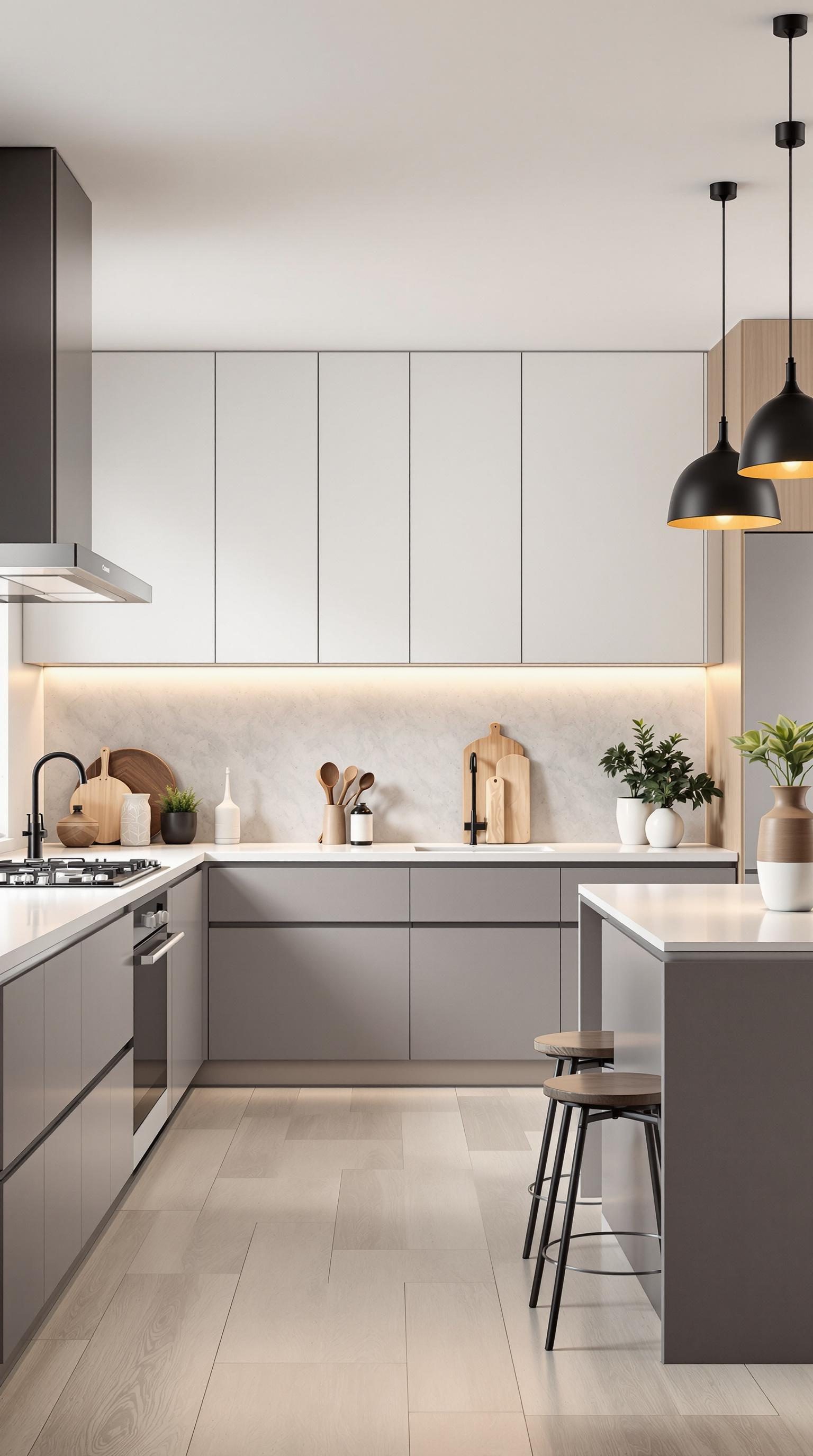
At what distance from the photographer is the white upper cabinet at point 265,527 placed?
4.86 meters

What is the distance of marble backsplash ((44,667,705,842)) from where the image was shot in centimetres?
522

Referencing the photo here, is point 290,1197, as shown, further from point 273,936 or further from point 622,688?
point 622,688

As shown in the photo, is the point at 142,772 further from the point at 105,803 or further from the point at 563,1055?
the point at 563,1055

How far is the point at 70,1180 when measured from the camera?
8.86 ft

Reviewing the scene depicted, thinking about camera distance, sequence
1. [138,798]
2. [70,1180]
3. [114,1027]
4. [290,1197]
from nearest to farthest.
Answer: [70,1180] < [114,1027] < [290,1197] < [138,798]

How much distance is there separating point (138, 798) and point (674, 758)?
84.1 inches

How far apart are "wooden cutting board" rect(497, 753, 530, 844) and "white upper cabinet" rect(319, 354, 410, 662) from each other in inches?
28.0

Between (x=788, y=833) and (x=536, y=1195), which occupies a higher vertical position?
(x=788, y=833)

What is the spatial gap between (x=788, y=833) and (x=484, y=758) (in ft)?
8.17

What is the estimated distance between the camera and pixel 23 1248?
2322mm

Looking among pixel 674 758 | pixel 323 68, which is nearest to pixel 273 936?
pixel 674 758

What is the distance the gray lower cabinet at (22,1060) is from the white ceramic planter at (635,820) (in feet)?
9.87

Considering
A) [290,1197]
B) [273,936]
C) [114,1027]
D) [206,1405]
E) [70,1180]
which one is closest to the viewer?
[206,1405]

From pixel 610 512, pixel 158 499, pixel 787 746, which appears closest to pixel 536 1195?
pixel 787 746
